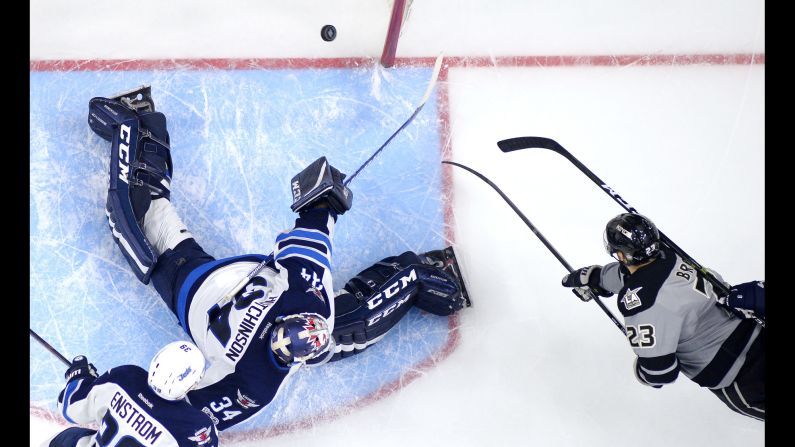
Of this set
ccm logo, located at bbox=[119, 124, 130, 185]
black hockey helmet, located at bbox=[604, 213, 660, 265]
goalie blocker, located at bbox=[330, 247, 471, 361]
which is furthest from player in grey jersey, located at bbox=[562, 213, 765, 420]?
ccm logo, located at bbox=[119, 124, 130, 185]

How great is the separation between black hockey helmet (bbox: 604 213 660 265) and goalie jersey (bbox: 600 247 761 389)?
0.19ft

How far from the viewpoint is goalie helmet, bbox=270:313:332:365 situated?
317 cm

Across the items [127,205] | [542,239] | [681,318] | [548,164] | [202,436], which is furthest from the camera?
[548,164]

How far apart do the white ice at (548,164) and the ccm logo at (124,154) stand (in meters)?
0.64

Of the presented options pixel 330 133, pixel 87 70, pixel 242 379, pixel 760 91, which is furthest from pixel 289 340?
pixel 760 91

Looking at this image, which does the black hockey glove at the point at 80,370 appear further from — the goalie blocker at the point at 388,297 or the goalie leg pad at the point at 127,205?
the goalie blocker at the point at 388,297

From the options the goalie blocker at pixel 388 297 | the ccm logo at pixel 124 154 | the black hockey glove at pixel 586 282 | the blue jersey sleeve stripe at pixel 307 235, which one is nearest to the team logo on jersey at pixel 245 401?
the goalie blocker at pixel 388 297

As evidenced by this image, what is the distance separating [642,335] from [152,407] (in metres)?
2.12

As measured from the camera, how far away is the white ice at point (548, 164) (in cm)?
429

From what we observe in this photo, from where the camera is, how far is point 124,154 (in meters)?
4.04

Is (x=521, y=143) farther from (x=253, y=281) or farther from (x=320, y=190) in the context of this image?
(x=253, y=281)

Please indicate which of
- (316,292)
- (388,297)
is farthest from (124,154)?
(388,297)

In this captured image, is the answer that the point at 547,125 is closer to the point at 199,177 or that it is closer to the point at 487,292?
the point at 487,292

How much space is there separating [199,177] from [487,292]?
177 cm
